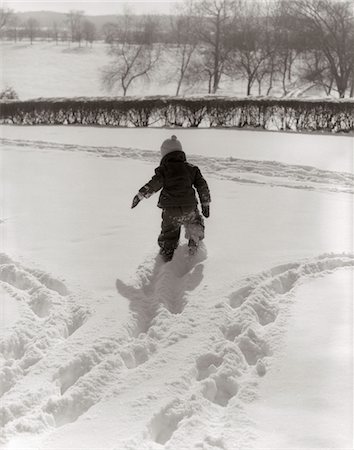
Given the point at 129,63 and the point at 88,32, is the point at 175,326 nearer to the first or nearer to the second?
the point at 129,63

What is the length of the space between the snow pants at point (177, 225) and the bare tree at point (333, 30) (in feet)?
93.3

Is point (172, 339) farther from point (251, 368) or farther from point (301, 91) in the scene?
point (301, 91)

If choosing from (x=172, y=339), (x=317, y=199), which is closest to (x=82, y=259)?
(x=172, y=339)

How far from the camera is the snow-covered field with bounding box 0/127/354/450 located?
10.2 feet

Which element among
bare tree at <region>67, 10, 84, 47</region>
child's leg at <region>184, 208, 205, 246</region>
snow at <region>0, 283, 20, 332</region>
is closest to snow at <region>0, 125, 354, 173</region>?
child's leg at <region>184, 208, 205, 246</region>

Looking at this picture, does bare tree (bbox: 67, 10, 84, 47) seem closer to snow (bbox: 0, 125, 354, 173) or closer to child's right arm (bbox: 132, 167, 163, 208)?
snow (bbox: 0, 125, 354, 173)

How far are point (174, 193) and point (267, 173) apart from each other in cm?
517

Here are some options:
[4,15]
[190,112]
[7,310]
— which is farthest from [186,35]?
[7,310]

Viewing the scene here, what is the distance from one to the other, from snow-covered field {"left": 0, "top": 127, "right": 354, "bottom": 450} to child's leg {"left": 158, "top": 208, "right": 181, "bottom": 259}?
0.40ft

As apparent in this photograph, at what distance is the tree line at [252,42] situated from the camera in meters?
33.3

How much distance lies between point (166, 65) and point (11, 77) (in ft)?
43.8

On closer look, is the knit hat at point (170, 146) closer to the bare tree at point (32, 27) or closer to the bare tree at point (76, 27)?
the bare tree at point (76, 27)

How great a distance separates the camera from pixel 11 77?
48.2 m

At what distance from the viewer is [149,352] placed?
152 inches
